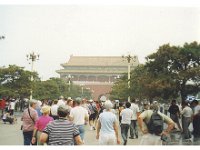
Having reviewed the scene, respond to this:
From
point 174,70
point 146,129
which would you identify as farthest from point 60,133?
point 174,70

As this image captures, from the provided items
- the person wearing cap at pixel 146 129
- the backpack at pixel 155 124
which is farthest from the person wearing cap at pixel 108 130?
the backpack at pixel 155 124

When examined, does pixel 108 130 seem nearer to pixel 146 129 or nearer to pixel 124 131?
pixel 146 129

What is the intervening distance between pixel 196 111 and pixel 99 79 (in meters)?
74.8

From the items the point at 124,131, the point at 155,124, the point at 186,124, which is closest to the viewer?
the point at 155,124

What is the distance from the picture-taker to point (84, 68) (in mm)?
Answer: 90875

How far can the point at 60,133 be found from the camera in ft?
18.9

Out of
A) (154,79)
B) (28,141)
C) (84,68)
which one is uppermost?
(84,68)

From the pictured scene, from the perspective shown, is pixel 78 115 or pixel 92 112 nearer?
pixel 78 115

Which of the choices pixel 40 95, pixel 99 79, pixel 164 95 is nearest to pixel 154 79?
pixel 164 95

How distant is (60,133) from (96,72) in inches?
3213

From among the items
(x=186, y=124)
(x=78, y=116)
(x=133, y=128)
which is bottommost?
(x=133, y=128)

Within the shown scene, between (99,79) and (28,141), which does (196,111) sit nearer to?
(28,141)

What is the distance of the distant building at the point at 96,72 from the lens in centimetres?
8638

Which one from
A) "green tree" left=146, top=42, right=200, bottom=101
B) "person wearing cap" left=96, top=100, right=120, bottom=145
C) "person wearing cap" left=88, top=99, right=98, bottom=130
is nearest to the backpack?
"person wearing cap" left=96, top=100, right=120, bottom=145
